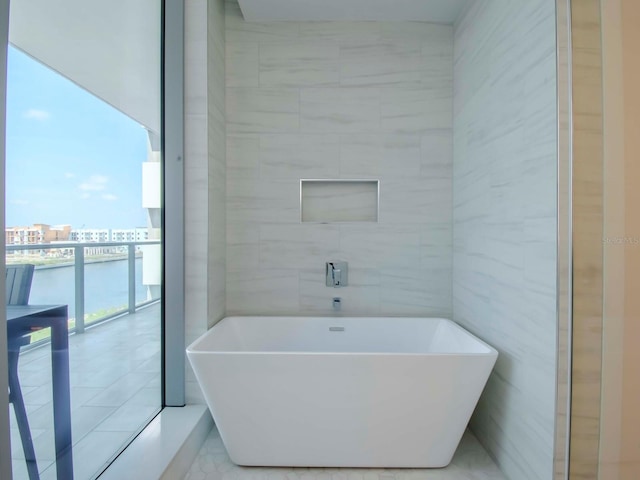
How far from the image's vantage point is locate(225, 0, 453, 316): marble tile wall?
8.26 feet

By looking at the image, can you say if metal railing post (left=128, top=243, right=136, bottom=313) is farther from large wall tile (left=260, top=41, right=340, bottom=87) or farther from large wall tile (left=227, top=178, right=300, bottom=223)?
large wall tile (left=260, top=41, right=340, bottom=87)

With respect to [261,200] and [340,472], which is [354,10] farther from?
[340,472]

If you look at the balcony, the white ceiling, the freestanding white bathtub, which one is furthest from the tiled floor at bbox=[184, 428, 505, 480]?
the white ceiling

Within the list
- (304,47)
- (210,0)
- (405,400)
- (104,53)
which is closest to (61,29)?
(104,53)

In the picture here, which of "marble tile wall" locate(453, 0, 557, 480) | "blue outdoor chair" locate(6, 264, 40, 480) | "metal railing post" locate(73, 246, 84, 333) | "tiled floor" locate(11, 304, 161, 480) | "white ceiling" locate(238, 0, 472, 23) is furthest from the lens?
"white ceiling" locate(238, 0, 472, 23)

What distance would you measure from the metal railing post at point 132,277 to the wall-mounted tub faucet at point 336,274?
3.96ft

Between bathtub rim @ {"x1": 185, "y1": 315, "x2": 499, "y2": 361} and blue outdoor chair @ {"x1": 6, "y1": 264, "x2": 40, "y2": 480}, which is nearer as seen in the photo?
blue outdoor chair @ {"x1": 6, "y1": 264, "x2": 40, "y2": 480}

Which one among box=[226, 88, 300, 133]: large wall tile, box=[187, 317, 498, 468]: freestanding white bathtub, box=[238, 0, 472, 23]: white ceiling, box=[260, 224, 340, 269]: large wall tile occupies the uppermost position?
box=[238, 0, 472, 23]: white ceiling

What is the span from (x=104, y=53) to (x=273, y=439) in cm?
190

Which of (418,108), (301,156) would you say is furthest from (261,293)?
(418,108)

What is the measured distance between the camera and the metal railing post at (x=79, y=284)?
1.33m

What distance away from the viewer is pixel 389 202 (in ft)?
8.33

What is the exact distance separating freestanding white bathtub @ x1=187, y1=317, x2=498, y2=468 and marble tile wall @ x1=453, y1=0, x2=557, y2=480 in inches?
8.2

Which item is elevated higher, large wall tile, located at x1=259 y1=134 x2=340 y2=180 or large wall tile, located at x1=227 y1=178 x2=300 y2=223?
large wall tile, located at x1=259 y1=134 x2=340 y2=180
